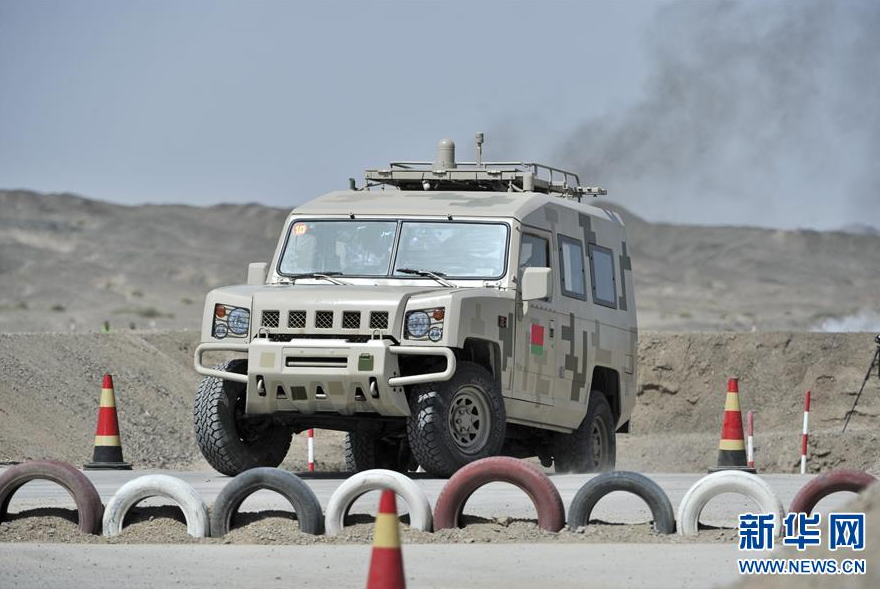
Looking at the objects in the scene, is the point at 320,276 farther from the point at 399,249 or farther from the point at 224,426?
the point at 224,426

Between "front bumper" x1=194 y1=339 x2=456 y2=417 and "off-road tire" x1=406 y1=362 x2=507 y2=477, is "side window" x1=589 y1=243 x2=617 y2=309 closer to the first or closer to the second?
"off-road tire" x1=406 y1=362 x2=507 y2=477

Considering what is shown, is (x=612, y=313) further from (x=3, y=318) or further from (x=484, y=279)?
(x=3, y=318)

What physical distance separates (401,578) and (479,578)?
2.44 metres

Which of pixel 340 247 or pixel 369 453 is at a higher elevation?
pixel 340 247

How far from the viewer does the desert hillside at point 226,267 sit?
2837 inches

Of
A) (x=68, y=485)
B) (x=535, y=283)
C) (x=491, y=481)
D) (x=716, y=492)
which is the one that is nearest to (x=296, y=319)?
(x=535, y=283)

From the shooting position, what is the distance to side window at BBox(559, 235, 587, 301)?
53.6 ft

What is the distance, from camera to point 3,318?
61.4 meters

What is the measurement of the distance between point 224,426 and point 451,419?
1.93 m

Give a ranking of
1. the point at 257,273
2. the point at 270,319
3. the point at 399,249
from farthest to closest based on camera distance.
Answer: the point at 257,273 → the point at 399,249 → the point at 270,319

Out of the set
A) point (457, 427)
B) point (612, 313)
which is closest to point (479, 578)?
point (457, 427)

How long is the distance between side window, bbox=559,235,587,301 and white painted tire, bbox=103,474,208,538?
598 cm

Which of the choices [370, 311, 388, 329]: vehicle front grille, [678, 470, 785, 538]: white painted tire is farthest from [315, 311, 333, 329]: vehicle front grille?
[678, 470, 785, 538]: white painted tire

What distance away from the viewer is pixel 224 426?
15008mm
